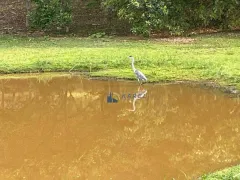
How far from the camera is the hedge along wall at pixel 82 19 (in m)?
21.9

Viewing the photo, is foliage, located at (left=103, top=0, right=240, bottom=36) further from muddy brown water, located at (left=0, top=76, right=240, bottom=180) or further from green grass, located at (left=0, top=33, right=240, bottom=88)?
muddy brown water, located at (left=0, top=76, right=240, bottom=180)

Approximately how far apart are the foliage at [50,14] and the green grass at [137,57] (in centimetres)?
219

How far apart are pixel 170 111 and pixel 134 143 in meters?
2.02

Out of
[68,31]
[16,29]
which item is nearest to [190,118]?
[68,31]

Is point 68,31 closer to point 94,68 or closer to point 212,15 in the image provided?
point 212,15

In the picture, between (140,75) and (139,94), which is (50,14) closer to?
(140,75)

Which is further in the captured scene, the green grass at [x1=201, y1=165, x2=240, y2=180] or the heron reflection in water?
the heron reflection in water

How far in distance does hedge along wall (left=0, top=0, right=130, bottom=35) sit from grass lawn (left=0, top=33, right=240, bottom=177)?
130 inches

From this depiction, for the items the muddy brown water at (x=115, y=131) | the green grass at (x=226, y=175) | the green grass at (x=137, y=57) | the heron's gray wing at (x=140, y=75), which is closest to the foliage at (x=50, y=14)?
the green grass at (x=137, y=57)

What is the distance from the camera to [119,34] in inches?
820

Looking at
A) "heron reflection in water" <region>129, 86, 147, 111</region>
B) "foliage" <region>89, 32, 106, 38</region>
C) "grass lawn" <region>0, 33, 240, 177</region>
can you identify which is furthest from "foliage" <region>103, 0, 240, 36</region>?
"heron reflection in water" <region>129, 86, 147, 111</region>

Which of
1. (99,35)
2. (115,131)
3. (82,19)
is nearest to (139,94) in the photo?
(115,131)

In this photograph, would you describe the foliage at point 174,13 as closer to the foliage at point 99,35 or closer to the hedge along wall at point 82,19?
the foliage at point 99,35

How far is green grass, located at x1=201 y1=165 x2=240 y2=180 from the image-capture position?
6338 millimetres
